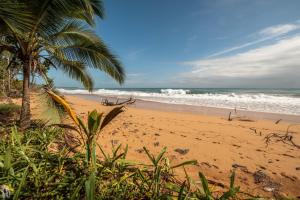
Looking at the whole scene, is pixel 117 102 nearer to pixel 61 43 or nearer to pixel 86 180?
pixel 61 43

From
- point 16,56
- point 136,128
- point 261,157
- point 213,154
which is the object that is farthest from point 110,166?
point 136,128

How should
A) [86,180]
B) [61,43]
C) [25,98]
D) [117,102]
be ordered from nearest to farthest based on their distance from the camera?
1. [86,180]
2. [25,98]
3. [61,43]
4. [117,102]

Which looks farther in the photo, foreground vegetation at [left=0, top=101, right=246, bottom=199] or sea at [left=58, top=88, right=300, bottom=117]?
sea at [left=58, top=88, right=300, bottom=117]

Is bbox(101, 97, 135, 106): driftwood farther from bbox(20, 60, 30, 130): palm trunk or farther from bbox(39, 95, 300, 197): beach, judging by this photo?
bbox(20, 60, 30, 130): palm trunk

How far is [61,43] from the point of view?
14.3 feet

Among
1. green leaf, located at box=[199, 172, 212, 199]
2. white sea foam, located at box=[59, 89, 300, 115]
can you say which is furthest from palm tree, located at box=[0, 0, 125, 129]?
white sea foam, located at box=[59, 89, 300, 115]

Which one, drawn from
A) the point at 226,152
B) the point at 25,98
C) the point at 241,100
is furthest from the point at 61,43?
the point at 241,100

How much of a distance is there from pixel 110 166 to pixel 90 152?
0.23 metres

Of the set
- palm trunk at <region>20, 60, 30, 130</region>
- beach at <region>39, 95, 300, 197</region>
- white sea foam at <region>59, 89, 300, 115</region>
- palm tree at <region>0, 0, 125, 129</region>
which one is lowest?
beach at <region>39, 95, 300, 197</region>

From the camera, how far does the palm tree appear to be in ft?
10.1

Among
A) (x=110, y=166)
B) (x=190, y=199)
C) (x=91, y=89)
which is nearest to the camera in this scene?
(x=190, y=199)

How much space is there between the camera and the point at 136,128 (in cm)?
579

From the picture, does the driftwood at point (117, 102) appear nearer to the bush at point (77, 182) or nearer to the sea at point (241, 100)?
the bush at point (77, 182)

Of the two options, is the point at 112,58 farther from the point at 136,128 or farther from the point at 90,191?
the point at 90,191
